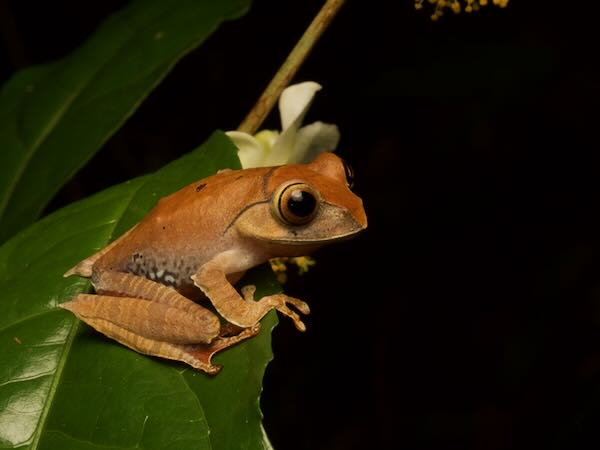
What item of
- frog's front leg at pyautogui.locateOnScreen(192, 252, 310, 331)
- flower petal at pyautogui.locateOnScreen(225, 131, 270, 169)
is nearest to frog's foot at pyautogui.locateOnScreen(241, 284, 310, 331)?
frog's front leg at pyautogui.locateOnScreen(192, 252, 310, 331)

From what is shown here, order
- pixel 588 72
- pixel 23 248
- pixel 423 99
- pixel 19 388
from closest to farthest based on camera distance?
pixel 19 388 → pixel 23 248 → pixel 423 99 → pixel 588 72

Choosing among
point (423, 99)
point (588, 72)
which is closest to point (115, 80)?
point (423, 99)

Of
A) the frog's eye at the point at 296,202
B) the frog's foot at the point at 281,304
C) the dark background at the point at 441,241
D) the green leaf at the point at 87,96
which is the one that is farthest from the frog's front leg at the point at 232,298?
the dark background at the point at 441,241

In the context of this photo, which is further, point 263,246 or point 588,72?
point 588,72

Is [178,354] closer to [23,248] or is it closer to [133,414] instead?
[133,414]

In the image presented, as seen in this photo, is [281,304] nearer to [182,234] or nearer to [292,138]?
[182,234]

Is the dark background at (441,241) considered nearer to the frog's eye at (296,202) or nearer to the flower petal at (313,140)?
the flower petal at (313,140)

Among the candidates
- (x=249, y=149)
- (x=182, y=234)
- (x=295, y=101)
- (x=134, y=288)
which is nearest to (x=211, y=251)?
(x=182, y=234)

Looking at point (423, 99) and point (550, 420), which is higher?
point (423, 99)
